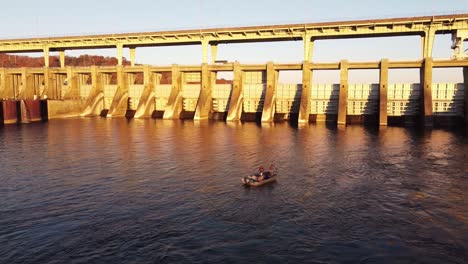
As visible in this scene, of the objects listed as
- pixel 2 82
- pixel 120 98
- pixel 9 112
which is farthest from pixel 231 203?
pixel 2 82

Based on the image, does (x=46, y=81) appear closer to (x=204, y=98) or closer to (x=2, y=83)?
(x=2, y=83)

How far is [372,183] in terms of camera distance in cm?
2588

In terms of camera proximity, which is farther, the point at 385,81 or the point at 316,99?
the point at 316,99

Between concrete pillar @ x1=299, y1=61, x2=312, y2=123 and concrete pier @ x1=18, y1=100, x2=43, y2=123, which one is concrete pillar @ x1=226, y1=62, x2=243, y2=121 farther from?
concrete pier @ x1=18, y1=100, x2=43, y2=123

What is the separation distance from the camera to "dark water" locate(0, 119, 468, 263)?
15.7 meters

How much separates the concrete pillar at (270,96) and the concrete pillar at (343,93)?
37.9 ft

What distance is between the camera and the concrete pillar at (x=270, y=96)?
64.2 m

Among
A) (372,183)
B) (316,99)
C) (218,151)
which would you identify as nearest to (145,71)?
(316,99)

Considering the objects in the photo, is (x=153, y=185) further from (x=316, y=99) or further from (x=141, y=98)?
(x=141, y=98)

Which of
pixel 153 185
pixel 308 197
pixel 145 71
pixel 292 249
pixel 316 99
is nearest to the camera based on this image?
pixel 292 249

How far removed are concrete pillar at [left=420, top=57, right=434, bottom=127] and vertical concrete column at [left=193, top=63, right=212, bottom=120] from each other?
36397 mm

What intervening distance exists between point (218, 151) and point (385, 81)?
3339 centimetres

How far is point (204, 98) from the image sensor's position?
69.2 metres

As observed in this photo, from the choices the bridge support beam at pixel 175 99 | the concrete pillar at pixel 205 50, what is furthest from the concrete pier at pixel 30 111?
the concrete pillar at pixel 205 50
